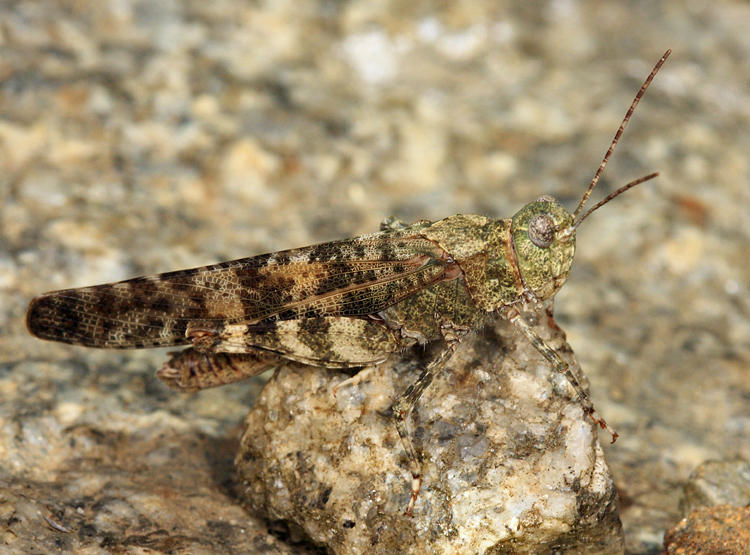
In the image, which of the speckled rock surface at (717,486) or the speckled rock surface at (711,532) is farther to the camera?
the speckled rock surface at (717,486)

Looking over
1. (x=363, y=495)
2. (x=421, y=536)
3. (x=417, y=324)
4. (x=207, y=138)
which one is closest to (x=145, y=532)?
(x=363, y=495)

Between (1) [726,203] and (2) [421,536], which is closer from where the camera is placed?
(2) [421,536]

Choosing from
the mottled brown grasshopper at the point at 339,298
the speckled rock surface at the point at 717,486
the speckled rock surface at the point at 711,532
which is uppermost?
the mottled brown grasshopper at the point at 339,298

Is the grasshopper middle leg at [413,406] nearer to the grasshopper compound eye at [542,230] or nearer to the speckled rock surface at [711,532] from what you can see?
the grasshopper compound eye at [542,230]

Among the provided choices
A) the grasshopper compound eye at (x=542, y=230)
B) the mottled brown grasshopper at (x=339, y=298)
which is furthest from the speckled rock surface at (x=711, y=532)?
the grasshopper compound eye at (x=542, y=230)

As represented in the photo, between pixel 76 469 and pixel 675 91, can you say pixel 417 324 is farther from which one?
pixel 675 91

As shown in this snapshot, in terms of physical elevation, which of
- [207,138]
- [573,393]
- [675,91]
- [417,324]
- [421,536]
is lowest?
[421,536]
